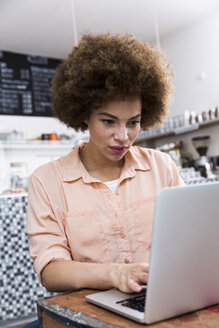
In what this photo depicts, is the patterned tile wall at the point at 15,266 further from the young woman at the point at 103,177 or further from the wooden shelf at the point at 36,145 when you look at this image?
the wooden shelf at the point at 36,145

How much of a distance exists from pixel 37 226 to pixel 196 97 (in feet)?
13.0

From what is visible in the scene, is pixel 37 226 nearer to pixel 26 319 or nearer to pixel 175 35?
pixel 26 319

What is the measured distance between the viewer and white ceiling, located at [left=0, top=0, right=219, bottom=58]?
4.06 m

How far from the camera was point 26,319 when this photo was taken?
9.22ft

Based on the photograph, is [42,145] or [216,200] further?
[42,145]

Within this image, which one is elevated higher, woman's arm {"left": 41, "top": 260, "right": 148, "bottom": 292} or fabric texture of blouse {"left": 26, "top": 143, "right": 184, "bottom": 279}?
fabric texture of blouse {"left": 26, "top": 143, "right": 184, "bottom": 279}

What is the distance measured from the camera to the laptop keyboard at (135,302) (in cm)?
76

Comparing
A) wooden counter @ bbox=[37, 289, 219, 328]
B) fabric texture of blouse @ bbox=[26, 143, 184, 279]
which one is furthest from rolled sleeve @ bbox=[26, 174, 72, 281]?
wooden counter @ bbox=[37, 289, 219, 328]

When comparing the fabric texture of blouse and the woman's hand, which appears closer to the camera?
the woman's hand

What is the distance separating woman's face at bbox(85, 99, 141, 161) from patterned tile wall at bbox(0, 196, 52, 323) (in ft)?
5.65

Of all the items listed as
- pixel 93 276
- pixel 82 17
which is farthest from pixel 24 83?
pixel 93 276

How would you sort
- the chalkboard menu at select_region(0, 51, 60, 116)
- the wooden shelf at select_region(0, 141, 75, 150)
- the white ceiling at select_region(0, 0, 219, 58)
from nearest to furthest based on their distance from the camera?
the white ceiling at select_region(0, 0, 219, 58), the wooden shelf at select_region(0, 141, 75, 150), the chalkboard menu at select_region(0, 51, 60, 116)

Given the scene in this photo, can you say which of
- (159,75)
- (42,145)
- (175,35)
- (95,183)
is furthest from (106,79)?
(175,35)

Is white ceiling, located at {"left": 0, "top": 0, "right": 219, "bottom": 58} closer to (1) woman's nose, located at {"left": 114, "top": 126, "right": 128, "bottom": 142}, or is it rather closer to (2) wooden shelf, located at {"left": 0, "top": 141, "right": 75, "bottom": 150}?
(2) wooden shelf, located at {"left": 0, "top": 141, "right": 75, "bottom": 150}
